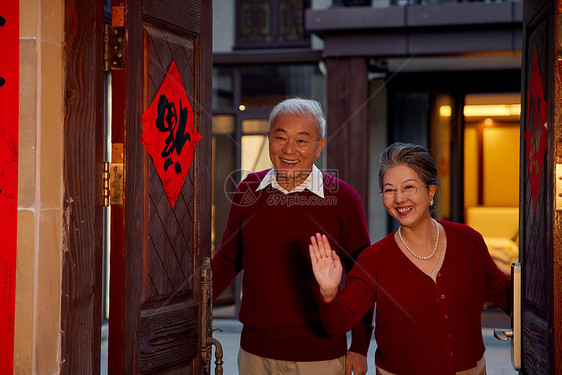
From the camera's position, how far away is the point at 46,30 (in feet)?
7.84

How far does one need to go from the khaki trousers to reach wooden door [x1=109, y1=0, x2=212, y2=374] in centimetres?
29

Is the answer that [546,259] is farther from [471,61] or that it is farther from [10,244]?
[471,61]

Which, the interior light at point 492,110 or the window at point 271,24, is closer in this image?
the window at point 271,24

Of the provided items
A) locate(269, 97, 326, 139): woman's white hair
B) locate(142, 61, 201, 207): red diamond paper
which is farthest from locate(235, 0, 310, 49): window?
locate(142, 61, 201, 207): red diamond paper

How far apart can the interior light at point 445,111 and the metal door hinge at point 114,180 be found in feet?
23.3

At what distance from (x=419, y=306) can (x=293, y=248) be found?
780 millimetres

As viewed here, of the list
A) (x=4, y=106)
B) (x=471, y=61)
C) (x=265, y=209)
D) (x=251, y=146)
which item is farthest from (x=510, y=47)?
(x=4, y=106)

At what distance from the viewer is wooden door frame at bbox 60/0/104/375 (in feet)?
8.05

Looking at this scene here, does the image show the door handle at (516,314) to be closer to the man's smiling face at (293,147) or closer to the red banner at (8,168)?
the man's smiling face at (293,147)

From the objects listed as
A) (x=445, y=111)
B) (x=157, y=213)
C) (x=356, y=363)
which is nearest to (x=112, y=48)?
(x=157, y=213)

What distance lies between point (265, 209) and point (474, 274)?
1077mm

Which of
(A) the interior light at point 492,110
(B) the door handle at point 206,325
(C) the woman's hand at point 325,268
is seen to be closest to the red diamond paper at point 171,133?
(B) the door handle at point 206,325

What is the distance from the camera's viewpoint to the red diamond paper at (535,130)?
8.54ft

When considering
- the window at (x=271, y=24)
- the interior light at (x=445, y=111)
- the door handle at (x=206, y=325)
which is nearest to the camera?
the door handle at (x=206, y=325)
